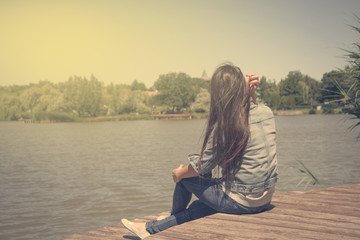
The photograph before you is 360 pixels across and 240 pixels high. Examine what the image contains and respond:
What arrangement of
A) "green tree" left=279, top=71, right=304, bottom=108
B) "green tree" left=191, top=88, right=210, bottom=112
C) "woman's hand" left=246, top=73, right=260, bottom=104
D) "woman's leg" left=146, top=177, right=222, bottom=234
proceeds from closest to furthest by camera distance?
"woman's hand" left=246, top=73, right=260, bottom=104, "woman's leg" left=146, top=177, right=222, bottom=234, "green tree" left=279, top=71, right=304, bottom=108, "green tree" left=191, top=88, right=210, bottom=112

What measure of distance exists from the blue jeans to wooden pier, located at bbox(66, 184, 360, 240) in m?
0.09

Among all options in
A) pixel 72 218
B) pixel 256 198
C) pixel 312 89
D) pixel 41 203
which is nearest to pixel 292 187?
pixel 72 218

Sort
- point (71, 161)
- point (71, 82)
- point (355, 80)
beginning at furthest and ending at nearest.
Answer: point (71, 82) → point (71, 161) → point (355, 80)

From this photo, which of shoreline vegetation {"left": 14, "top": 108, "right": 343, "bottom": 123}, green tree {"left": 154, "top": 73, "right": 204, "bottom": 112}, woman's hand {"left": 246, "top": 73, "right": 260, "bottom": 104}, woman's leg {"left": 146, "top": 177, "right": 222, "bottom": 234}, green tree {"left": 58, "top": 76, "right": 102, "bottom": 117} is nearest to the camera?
woman's hand {"left": 246, "top": 73, "right": 260, "bottom": 104}

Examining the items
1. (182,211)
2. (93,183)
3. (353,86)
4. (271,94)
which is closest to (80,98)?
(271,94)

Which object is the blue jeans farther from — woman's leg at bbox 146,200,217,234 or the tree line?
the tree line

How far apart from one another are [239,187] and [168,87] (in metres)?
84.2

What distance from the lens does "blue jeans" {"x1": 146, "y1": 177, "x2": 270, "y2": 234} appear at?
3123 mm

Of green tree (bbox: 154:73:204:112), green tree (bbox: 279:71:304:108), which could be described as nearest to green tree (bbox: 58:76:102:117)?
green tree (bbox: 154:73:204:112)

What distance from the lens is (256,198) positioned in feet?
10.1

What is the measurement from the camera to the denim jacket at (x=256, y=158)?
A: 293cm

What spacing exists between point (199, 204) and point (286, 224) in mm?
726

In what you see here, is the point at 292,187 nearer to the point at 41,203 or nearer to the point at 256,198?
the point at 41,203

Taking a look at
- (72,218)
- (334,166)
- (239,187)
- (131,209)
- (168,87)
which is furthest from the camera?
(168,87)
